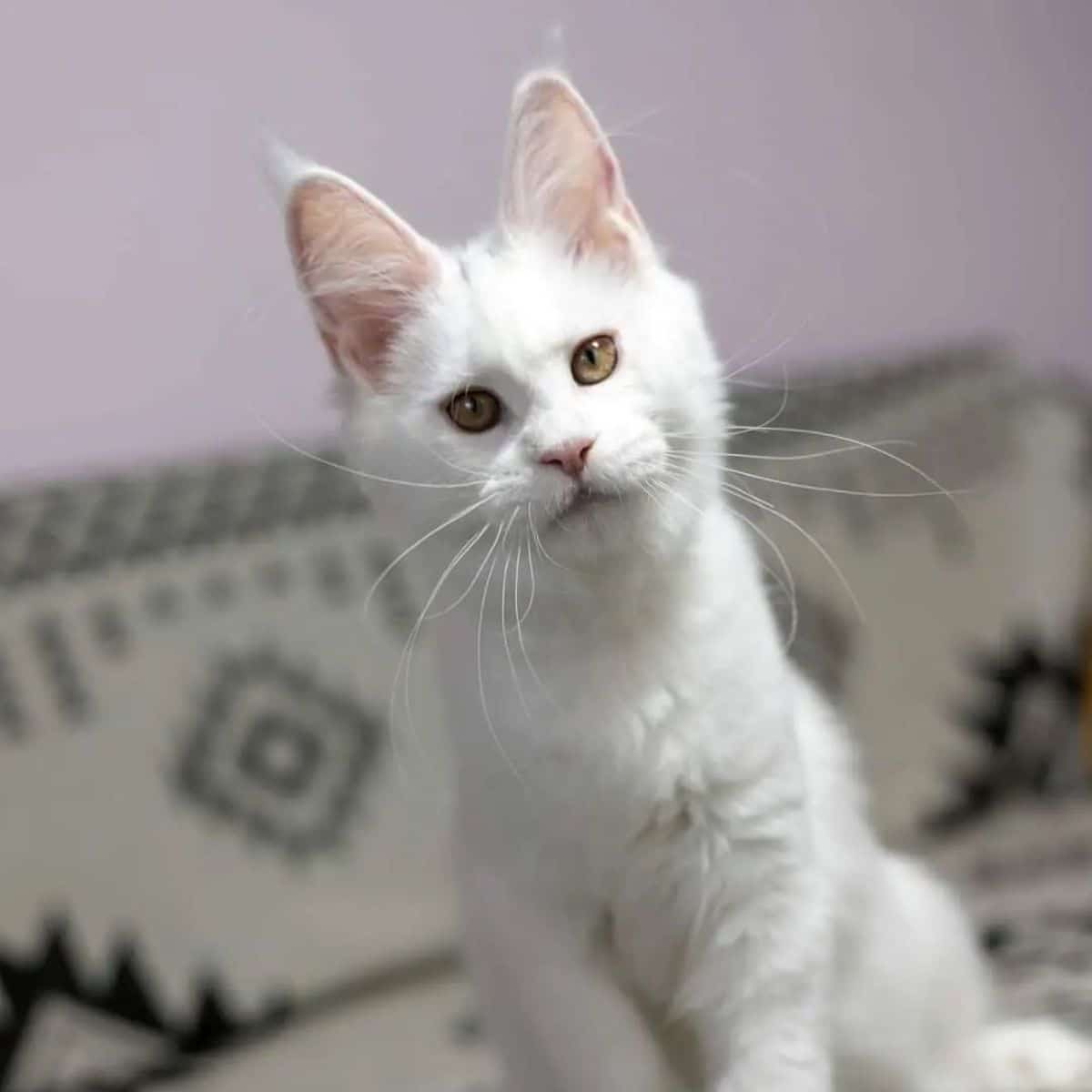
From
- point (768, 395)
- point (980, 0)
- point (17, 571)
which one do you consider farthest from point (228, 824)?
point (980, 0)

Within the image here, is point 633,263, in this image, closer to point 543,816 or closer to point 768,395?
point 543,816

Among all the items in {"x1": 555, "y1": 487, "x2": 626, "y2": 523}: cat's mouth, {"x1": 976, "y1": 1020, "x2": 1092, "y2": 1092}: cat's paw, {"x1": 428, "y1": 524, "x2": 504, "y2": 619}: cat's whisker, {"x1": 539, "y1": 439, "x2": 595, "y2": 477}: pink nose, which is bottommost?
{"x1": 976, "y1": 1020, "x2": 1092, "y2": 1092}: cat's paw

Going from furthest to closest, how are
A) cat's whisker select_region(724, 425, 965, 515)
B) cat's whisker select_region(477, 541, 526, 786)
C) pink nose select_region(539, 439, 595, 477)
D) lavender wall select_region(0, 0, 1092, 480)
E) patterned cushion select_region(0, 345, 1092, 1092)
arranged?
patterned cushion select_region(0, 345, 1092, 1092) → lavender wall select_region(0, 0, 1092, 480) → cat's whisker select_region(724, 425, 965, 515) → cat's whisker select_region(477, 541, 526, 786) → pink nose select_region(539, 439, 595, 477)

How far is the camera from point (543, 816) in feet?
2.87

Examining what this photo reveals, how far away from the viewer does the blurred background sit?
4.45 ft

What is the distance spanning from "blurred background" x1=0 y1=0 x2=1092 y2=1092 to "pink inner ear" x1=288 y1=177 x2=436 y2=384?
0.91ft

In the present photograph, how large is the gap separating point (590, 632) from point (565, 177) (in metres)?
0.29

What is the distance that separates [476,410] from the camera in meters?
0.84

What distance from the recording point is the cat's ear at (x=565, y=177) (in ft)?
2.71

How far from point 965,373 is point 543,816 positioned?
1198mm

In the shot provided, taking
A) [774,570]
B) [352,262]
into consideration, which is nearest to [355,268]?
[352,262]

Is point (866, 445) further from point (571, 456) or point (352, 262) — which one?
point (352, 262)

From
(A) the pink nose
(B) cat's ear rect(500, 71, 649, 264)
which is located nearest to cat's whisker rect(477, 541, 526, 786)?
(A) the pink nose

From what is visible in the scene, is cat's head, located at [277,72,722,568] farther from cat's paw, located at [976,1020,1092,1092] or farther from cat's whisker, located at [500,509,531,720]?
cat's paw, located at [976,1020,1092,1092]
